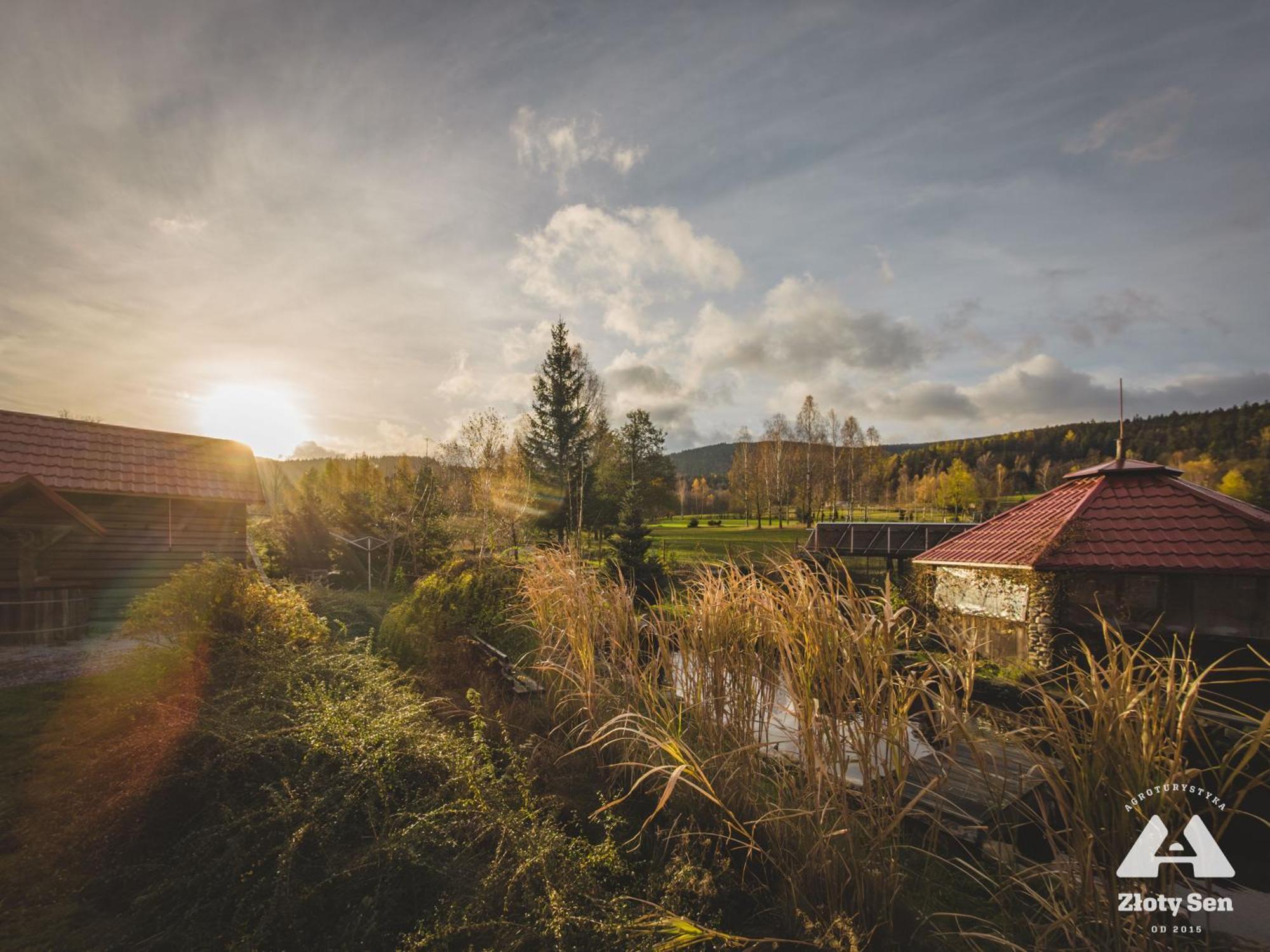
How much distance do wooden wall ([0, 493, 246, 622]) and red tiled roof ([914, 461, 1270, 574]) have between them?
1561cm

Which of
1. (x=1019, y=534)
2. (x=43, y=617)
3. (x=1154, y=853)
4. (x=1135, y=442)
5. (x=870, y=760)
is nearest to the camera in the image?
(x=1154, y=853)

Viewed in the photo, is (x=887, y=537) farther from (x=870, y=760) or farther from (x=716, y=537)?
(x=716, y=537)

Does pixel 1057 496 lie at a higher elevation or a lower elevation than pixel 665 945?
higher

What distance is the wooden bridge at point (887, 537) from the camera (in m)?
16.3

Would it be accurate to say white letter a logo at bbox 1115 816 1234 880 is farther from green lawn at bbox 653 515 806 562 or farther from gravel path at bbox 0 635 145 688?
green lawn at bbox 653 515 806 562

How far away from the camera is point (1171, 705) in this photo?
200 cm

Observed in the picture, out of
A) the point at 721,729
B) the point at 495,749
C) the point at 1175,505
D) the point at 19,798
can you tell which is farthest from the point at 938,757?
→ the point at 1175,505

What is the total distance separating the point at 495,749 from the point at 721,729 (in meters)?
1.97

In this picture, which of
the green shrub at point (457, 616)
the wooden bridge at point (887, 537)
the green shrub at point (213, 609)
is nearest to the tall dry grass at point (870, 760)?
the green shrub at point (457, 616)

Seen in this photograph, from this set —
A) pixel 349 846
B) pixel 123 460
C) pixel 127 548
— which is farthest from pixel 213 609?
pixel 123 460

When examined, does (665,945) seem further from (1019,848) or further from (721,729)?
(1019,848)

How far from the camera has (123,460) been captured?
11.4 metres

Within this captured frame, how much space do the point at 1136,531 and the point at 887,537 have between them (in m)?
9.22

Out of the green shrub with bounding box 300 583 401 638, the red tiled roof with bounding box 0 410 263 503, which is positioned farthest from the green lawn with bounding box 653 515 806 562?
the red tiled roof with bounding box 0 410 263 503
